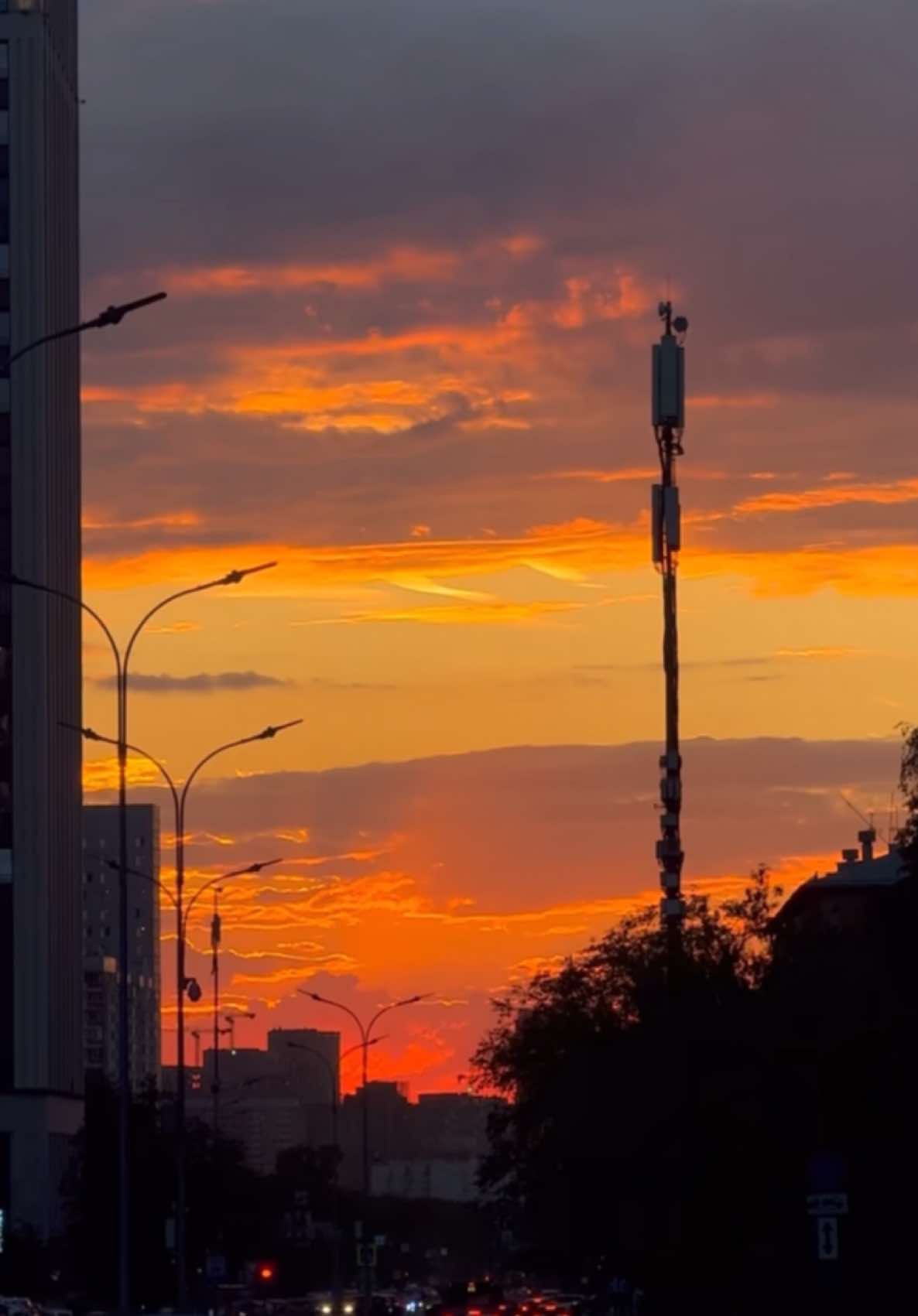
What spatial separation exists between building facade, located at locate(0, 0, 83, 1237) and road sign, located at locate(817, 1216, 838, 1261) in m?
85.8

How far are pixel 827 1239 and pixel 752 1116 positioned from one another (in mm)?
17370

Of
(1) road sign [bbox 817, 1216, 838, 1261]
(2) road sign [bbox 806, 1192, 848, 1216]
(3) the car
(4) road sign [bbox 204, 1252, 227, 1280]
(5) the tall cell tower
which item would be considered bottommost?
(3) the car

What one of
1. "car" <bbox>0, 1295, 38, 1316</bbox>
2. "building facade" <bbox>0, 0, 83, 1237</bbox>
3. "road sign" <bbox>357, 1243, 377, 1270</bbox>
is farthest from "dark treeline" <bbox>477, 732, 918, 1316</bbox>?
"building facade" <bbox>0, 0, 83, 1237</bbox>

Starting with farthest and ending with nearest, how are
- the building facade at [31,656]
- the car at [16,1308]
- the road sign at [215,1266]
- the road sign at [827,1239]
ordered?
the building facade at [31,656], the road sign at [215,1266], the car at [16,1308], the road sign at [827,1239]

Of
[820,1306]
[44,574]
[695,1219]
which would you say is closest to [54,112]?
[44,574]

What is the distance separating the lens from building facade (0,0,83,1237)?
11662 cm

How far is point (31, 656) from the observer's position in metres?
117

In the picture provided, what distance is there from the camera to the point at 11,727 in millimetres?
117438

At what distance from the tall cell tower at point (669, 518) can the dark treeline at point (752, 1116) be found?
405 centimetres

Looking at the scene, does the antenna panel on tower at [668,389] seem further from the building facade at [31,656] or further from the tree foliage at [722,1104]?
the building facade at [31,656]

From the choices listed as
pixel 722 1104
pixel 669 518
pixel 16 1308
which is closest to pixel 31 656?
pixel 669 518

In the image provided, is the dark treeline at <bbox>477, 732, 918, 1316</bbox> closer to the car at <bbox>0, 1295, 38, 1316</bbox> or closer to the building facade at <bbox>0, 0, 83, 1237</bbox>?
the car at <bbox>0, 1295, 38, 1316</bbox>

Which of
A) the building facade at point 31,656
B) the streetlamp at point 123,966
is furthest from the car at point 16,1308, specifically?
the building facade at point 31,656

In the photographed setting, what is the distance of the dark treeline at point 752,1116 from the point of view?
43906 millimetres
